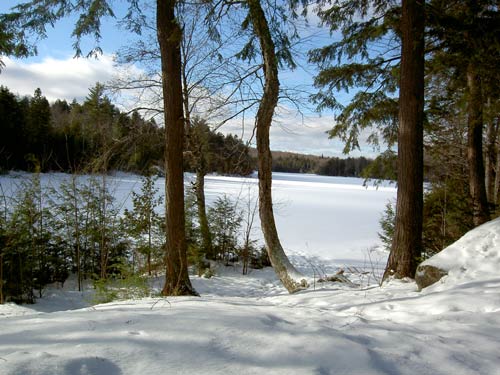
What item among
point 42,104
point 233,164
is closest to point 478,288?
point 233,164

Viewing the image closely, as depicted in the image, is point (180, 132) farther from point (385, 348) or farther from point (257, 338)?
point (385, 348)

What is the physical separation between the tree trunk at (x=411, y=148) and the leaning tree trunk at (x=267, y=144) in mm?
1867

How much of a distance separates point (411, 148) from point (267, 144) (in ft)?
7.97

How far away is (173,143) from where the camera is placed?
515cm

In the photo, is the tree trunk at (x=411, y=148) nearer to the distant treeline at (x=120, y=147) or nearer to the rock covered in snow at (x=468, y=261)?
the rock covered in snow at (x=468, y=261)

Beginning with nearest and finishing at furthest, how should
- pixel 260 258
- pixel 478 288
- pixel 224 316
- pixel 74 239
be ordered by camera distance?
1. pixel 224 316
2. pixel 478 288
3. pixel 74 239
4. pixel 260 258

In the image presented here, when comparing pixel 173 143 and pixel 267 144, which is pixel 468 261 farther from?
pixel 173 143

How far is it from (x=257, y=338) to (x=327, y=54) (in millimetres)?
5751

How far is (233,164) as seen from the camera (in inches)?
256

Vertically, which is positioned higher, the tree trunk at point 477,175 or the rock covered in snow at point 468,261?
the tree trunk at point 477,175

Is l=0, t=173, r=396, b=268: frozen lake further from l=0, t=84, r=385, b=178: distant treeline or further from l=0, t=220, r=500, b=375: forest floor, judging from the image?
l=0, t=220, r=500, b=375: forest floor

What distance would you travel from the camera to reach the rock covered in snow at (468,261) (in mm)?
3301

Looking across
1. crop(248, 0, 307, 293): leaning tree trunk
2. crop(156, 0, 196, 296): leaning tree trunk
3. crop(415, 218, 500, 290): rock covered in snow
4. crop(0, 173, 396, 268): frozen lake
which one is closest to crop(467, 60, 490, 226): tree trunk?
crop(0, 173, 396, 268): frozen lake

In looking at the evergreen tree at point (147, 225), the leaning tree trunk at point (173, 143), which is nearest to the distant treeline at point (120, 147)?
the evergreen tree at point (147, 225)
